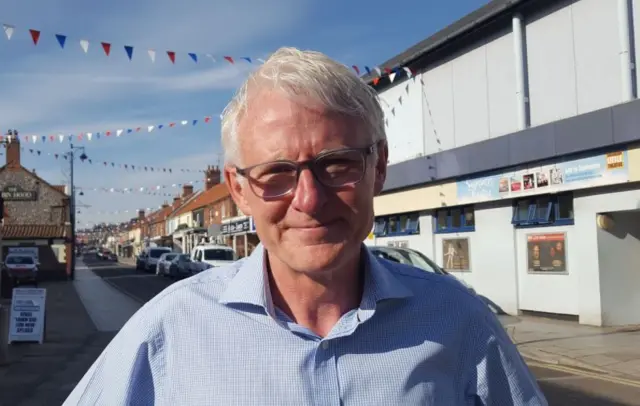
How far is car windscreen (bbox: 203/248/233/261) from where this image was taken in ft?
101

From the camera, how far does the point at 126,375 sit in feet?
5.79

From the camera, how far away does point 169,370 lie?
1786mm

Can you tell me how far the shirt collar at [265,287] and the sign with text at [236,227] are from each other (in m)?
39.2

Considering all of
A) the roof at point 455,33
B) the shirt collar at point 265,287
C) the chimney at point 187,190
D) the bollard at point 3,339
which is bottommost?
the bollard at point 3,339

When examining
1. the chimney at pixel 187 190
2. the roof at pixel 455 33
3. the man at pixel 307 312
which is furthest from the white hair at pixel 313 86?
the chimney at pixel 187 190

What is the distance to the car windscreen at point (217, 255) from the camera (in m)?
30.8

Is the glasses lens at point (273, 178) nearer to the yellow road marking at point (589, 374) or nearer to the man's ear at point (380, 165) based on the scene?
the man's ear at point (380, 165)

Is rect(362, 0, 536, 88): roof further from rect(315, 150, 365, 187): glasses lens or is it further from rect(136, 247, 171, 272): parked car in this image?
rect(136, 247, 171, 272): parked car

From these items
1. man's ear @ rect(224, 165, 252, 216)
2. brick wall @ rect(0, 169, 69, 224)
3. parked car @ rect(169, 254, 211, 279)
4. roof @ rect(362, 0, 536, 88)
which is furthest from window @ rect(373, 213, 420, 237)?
brick wall @ rect(0, 169, 69, 224)

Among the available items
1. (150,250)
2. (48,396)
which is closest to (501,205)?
(48,396)

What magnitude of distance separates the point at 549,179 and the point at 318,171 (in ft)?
47.8

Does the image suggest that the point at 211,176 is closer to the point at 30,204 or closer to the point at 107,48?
the point at 30,204

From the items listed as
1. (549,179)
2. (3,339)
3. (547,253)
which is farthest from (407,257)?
(3,339)

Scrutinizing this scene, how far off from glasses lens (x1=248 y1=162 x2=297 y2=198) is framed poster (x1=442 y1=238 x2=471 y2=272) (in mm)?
17393
